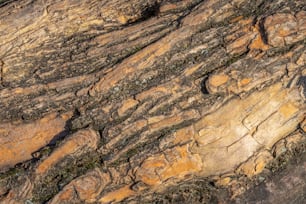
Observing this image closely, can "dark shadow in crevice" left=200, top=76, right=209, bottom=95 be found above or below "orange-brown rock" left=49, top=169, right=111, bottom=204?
above

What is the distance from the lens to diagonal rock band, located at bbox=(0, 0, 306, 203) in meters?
10.6

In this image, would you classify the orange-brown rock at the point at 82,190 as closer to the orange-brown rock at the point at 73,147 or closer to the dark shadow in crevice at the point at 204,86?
the orange-brown rock at the point at 73,147

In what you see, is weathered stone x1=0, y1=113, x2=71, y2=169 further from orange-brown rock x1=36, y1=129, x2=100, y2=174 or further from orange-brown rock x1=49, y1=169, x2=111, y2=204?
orange-brown rock x1=49, y1=169, x2=111, y2=204

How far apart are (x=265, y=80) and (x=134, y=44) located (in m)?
3.14

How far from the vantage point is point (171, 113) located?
10672mm

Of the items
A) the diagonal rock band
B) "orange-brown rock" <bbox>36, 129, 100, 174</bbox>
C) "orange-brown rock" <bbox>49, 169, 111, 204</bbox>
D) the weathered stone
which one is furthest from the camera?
the weathered stone

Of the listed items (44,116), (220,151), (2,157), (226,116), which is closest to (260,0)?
(226,116)

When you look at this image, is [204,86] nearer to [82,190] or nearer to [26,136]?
[82,190]

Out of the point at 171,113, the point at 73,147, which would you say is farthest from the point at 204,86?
the point at 73,147

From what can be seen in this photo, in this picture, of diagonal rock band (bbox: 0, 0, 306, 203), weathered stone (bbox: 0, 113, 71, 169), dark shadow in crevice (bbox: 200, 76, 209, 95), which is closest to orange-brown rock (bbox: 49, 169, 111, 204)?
diagonal rock band (bbox: 0, 0, 306, 203)

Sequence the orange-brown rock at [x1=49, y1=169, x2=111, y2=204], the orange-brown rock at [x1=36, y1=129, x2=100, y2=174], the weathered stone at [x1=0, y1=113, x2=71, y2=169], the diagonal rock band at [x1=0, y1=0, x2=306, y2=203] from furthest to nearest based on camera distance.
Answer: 1. the weathered stone at [x1=0, y1=113, x2=71, y2=169]
2. the orange-brown rock at [x1=36, y1=129, x2=100, y2=174]
3. the diagonal rock band at [x1=0, y1=0, x2=306, y2=203]
4. the orange-brown rock at [x1=49, y1=169, x2=111, y2=204]

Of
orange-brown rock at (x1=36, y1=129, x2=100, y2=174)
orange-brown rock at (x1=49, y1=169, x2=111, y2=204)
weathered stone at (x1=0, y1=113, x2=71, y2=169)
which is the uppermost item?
weathered stone at (x1=0, y1=113, x2=71, y2=169)

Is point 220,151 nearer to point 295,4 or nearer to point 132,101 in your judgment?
point 132,101

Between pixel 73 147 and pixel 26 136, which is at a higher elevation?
pixel 26 136
